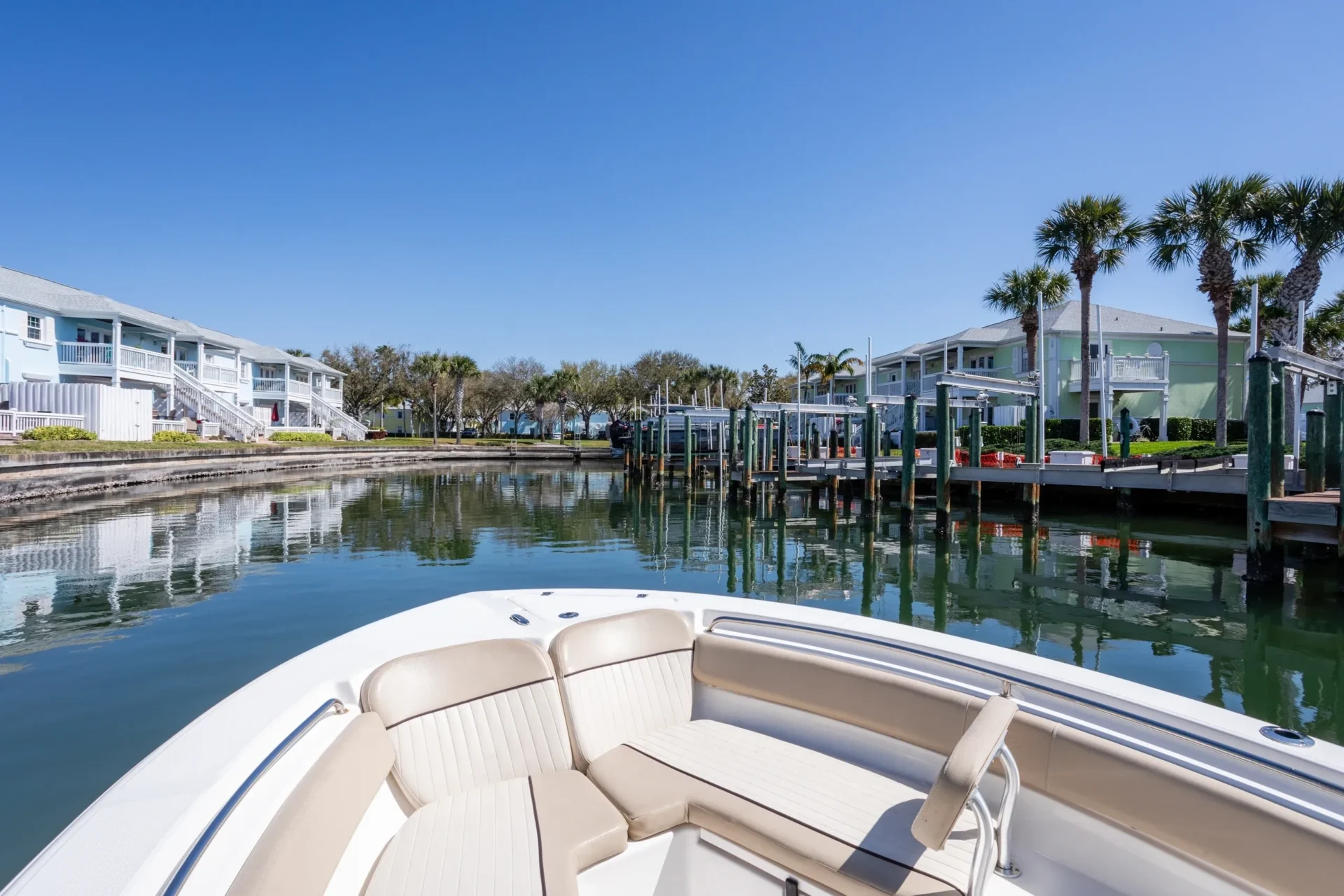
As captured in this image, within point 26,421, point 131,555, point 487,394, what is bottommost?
point 131,555

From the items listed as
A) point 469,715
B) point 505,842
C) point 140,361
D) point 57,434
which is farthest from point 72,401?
point 505,842

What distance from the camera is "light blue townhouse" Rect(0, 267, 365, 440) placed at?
27.8 m

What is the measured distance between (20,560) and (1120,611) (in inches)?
663

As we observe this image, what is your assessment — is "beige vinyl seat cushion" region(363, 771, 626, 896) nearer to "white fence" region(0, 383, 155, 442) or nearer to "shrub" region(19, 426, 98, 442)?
"shrub" region(19, 426, 98, 442)

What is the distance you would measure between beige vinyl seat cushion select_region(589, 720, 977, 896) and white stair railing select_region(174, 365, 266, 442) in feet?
123

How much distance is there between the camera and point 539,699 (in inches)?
119

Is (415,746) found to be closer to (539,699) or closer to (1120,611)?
(539,699)

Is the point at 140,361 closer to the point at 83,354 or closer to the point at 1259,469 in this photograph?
the point at 83,354

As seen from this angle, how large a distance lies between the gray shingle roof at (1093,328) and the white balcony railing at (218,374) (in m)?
36.1

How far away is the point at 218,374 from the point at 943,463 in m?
37.6

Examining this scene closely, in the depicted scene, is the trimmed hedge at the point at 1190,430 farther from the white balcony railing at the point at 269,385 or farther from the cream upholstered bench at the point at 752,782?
the white balcony railing at the point at 269,385

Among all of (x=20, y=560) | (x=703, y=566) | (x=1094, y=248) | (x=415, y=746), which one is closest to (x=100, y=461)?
(x=20, y=560)

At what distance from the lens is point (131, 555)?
12328mm

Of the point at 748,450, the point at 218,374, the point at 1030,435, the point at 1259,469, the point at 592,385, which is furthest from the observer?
the point at 592,385
